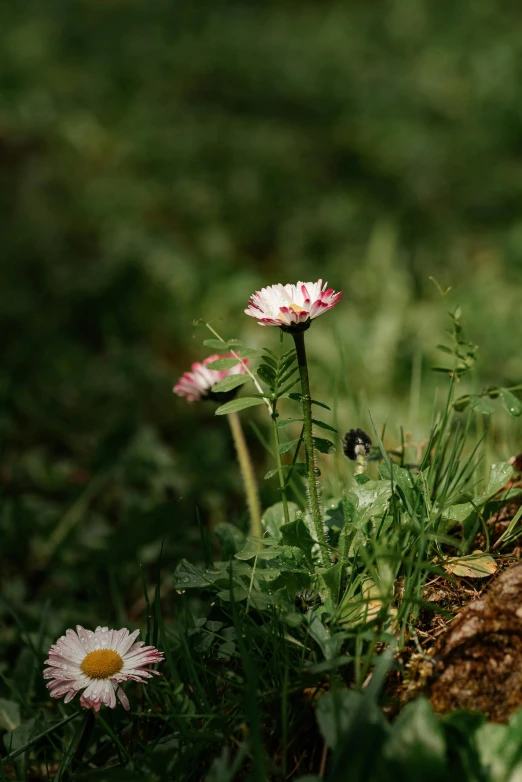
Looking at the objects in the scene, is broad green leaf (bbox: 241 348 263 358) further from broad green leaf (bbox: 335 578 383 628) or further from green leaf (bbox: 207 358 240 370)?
broad green leaf (bbox: 335 578 383 628)

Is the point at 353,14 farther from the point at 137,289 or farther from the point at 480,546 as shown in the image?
the point at 480,546

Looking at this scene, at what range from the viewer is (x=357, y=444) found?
4.38 feet

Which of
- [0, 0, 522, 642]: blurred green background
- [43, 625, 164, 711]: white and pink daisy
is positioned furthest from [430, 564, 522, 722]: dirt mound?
[0, 0, 522, 642]: blurred green background

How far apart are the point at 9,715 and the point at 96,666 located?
46 centimetres

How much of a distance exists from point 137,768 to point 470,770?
482 millimetres

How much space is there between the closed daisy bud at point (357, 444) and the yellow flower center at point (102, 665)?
1.82 ft

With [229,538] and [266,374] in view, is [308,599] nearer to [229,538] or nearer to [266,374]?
[229,538]

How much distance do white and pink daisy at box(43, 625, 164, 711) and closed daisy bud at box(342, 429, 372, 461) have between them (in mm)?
502

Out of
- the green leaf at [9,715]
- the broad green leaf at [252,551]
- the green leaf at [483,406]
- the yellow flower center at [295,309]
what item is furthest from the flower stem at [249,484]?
the green leaf at [9,715]

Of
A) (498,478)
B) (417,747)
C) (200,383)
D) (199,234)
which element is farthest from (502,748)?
(199,234)

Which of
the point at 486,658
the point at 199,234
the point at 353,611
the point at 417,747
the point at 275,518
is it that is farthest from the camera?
the point at 199,234

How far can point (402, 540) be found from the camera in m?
1.21

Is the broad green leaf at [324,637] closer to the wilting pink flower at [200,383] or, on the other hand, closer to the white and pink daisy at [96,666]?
the white and pink daisy at [96,666]

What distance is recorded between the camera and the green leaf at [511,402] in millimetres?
1292
